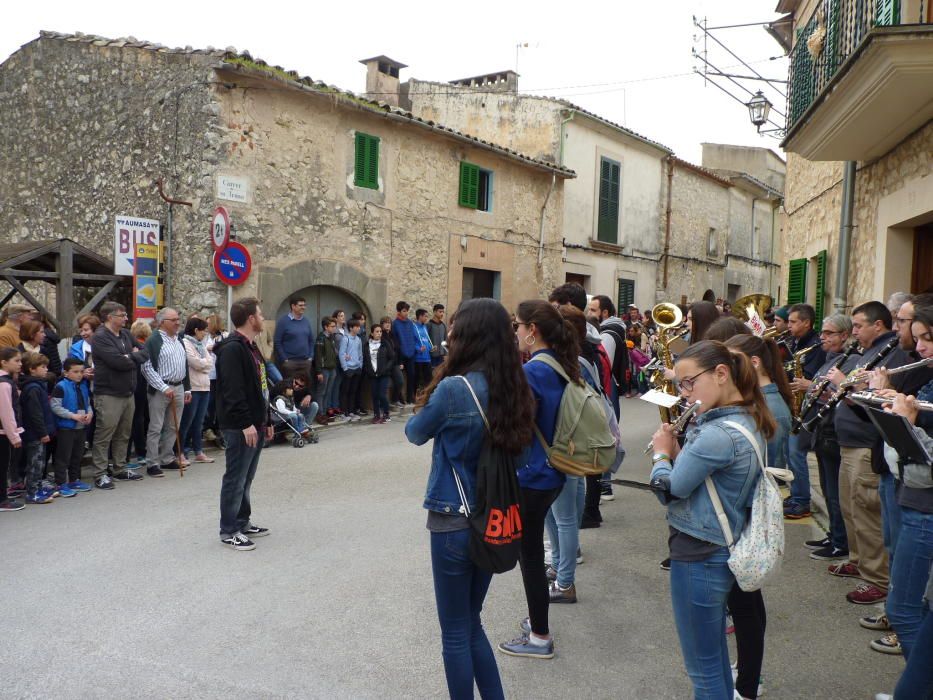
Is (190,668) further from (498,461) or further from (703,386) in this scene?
(703,386)

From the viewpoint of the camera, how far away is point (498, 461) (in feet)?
8.94

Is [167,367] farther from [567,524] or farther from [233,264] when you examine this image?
[567,524]

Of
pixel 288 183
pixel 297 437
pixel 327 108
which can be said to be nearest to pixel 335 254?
pixel 288 183

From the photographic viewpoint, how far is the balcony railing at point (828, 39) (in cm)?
617

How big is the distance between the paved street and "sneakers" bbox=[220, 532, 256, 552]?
7cm

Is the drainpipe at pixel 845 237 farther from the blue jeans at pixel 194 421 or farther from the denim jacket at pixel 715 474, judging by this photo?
the blue jeans at pixel 194 421

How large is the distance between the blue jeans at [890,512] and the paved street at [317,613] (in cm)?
64

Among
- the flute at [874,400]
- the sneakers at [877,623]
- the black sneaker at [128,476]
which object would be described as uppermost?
the flute at [874,400]

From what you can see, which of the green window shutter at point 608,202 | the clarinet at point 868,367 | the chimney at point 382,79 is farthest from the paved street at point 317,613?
the chimney at point 382,79

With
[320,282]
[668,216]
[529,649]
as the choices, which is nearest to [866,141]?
[529,649]

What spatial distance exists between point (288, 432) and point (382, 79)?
41.1ft

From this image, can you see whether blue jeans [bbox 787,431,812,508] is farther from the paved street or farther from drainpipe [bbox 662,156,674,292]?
drainpipe [bbox 662,156,674,292]

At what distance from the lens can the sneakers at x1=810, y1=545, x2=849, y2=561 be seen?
505 cm

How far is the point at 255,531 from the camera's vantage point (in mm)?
5480
